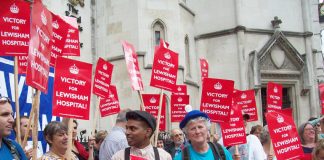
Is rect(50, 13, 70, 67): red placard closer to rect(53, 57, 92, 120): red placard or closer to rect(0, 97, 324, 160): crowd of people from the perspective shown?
rect(53, 57, 92, 120): red placard

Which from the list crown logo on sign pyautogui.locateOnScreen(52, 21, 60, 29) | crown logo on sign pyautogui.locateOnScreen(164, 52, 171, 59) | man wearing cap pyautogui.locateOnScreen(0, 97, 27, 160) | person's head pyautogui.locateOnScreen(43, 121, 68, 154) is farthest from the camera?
crown logo on sign pyautogui.locateOnScreen(164, 52, 171, 59)

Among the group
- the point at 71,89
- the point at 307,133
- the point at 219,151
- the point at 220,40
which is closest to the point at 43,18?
the point at 71,89

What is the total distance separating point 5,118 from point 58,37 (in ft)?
11.1

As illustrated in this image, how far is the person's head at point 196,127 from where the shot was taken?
14.9 ft

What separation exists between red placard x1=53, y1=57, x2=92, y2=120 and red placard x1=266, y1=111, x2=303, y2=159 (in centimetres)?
244

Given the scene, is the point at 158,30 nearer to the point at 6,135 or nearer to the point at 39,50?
the point at 39,50

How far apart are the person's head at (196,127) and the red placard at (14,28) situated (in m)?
2.39

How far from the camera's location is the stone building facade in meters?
19.1

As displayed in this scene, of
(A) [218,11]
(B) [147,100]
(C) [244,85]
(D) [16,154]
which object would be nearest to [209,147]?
(D) [16,154]

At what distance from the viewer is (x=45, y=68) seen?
17.8ft

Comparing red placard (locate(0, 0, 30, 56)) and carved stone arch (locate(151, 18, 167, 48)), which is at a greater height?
carved stone arch (locate(151, 18, 167, 48))

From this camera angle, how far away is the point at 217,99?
7316mm

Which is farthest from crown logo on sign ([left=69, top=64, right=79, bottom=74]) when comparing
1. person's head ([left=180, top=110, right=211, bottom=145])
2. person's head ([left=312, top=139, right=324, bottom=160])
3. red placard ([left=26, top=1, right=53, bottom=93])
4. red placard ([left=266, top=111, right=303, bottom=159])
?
person's head ([left=312, top=139, right=324, bottom=160])

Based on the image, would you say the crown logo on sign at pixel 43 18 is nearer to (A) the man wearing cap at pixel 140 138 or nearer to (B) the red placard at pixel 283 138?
(A) the man wearing cap at pixel 140 138
